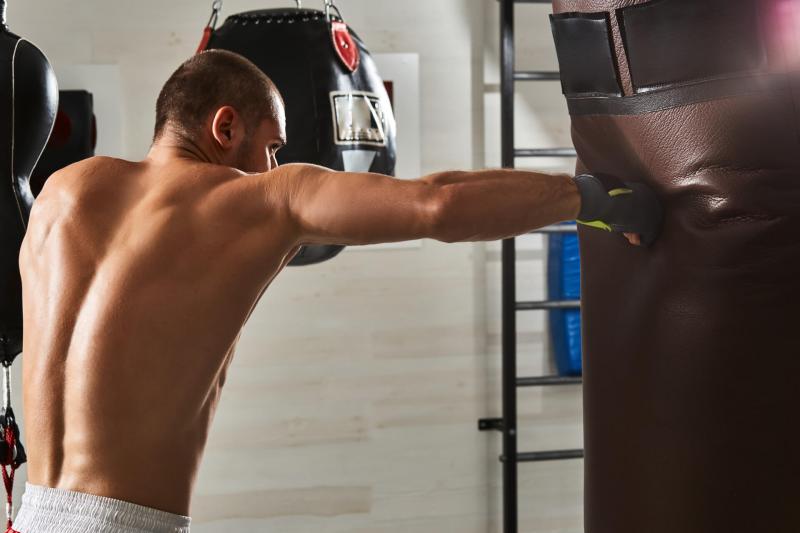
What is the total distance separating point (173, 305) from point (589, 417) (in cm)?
76

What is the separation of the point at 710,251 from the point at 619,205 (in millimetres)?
150

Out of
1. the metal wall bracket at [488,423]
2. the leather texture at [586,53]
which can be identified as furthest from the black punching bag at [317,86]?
the metal wall bracket at [488,423]

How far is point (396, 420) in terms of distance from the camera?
13.3ft

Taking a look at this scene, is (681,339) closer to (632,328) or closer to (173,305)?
(632,328)

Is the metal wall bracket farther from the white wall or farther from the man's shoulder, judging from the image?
the man's shoulder

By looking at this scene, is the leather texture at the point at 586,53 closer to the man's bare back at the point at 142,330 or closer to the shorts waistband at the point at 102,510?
the man's bare back at the point at 142,330

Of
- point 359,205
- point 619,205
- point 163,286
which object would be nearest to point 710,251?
point 619,205

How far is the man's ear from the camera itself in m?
1.75

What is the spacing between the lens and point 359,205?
1396 millimetres

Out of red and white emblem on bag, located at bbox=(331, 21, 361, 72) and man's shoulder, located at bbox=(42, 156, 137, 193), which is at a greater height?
red and white emblem on bag, located at bbox=(331, 21, 361, 72)

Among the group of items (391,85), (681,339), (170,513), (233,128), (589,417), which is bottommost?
Result: (170,513)

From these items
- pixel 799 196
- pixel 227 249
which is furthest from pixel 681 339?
pixel 227 249

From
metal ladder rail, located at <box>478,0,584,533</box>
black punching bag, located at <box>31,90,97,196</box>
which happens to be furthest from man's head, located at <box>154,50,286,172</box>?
metal ladder rail, located at <box>478,0,584,533</box>

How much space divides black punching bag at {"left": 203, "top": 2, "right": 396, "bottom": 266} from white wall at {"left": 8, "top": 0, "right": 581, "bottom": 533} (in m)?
1.41
